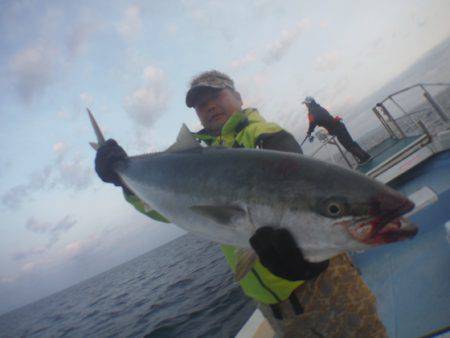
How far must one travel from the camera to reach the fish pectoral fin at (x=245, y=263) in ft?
6.68

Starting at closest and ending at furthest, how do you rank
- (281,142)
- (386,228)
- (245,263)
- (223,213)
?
(386,228) < (245,263) < (223,213) < (281,142)

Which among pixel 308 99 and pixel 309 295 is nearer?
pixel 309 295

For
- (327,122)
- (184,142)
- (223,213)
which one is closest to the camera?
(223,213)

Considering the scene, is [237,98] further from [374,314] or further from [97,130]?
[374,314]

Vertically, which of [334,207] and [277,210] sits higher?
[277,210]

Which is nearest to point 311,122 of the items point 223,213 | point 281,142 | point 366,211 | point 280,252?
point 281,142

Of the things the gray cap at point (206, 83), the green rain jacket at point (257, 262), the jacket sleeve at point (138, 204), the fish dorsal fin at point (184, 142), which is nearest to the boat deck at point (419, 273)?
the green rain jacket at point (257, 262)

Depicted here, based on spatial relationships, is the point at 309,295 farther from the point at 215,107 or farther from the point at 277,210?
the point at 215,107

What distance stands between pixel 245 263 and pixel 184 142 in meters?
1.49

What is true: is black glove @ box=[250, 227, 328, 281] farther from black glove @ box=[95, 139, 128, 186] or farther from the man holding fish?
black glove @ box=[95, 139, 128, 186]

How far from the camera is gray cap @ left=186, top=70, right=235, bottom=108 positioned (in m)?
3.46

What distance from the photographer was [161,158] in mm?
3258

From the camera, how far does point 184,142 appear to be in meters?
3.04

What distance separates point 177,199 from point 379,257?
6327 millimetres
